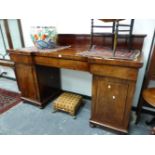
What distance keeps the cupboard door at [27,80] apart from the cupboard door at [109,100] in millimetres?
871

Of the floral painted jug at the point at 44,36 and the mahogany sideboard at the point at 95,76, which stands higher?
the floral painted jug at the point at 44,36

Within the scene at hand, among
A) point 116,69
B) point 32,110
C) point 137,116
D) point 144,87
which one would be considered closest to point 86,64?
point 116,69

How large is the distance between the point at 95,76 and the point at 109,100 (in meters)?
0.29

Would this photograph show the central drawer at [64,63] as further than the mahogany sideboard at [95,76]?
Yes

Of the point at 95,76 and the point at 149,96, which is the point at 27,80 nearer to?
the point at 95,76

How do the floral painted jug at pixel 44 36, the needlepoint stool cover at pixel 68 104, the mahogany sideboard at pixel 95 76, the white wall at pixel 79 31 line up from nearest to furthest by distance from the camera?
the mahogany sideboard at pixel 95 76, the white wall at pixel 79 31, the floral painted jug at pixel 44 36, the needlepoint stool cover at pixel 68 104

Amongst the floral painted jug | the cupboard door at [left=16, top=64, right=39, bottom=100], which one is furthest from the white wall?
the cupboard door at [left=16, top=64, right=39, bottom=100]

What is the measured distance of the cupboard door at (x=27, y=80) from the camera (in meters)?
1.76

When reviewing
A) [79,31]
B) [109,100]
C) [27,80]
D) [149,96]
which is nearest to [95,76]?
[109,100]

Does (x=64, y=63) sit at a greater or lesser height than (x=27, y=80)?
greater

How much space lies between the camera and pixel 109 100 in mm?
1341

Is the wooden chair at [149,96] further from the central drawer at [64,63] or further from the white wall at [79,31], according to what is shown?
the central drawer at [64,63]

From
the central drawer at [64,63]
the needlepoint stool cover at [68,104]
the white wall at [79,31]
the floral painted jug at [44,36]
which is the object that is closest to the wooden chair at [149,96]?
the white wall at [79,31]

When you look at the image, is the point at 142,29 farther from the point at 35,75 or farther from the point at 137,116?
the point at 35,75
